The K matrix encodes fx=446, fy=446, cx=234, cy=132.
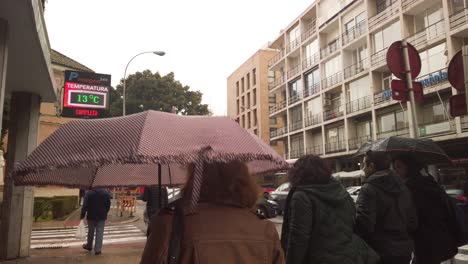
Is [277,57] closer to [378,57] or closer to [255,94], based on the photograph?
[255,94]

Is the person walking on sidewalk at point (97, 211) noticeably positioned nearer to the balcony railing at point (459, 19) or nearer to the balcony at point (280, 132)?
the balcony railing at point (459, 19)

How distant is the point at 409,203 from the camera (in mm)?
4184

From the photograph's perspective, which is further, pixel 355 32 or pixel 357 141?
pixel 355 32

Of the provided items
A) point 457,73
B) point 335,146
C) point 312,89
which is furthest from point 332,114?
point 457,73

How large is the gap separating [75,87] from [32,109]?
11.4m

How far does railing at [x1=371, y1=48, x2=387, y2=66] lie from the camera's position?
3106 centimetres

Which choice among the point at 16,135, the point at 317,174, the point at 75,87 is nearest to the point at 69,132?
the point at 317,174

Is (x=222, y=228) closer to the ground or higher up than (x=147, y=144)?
closer to the ground

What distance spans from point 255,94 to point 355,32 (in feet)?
76.6

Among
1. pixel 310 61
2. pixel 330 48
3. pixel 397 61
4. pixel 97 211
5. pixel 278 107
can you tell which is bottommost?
pixel 97 211

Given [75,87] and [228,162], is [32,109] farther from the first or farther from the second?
[75,87]

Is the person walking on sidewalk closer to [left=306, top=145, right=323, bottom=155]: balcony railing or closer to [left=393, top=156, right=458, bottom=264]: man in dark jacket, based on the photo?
[left=393, top=156, right=458, bottom=264]: man in dark jacket

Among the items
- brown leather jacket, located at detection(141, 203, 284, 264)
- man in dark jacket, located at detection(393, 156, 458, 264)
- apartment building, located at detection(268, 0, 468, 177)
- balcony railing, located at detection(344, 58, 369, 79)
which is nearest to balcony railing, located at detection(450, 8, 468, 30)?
apartment building, located at detection(268, 0, 468, 177)

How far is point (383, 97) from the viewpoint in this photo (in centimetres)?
3102
